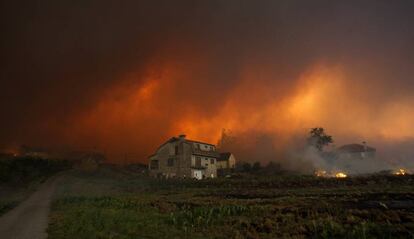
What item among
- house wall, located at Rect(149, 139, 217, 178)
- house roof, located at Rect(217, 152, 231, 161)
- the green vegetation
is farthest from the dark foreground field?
house roof, located at Rect(217, 152, 231, 161)

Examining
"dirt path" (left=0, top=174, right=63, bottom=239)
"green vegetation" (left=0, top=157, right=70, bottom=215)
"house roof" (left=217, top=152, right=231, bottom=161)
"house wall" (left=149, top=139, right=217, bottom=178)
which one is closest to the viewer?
"dirt path" (left=0, top=174, right=63, bottom=239)

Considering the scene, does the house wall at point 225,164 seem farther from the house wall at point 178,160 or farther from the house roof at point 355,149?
the house roof at point 355,149

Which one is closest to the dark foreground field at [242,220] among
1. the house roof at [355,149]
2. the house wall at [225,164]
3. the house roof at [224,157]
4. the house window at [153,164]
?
the house window at [153,164]

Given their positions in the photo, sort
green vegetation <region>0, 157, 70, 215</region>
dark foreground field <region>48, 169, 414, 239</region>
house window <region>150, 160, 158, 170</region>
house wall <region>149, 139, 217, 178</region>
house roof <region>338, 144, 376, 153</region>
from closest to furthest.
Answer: dark foreground field <region>48, 169, 414, 239</region>
green vegetation <region>0, 157, 70, 215</region>
house wall <region>149, 139, 217, 178</region>
house window <region>150, 160, 158, 170</region>
house roof <region>338, 144, 376, 153</region>

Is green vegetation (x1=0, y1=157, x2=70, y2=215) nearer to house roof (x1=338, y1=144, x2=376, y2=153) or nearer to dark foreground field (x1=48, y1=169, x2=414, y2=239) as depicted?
dark foreground field (x1=48, y1=169, x2=414, y2=239)

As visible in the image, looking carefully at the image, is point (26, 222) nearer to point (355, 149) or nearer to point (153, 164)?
point (153, 164)

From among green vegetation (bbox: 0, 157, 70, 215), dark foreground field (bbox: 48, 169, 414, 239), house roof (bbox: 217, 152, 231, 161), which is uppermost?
house roof (bbox: 217, 152, 231, 161)

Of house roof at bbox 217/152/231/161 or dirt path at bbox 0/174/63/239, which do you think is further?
house roof at bbox 217/152/231/161

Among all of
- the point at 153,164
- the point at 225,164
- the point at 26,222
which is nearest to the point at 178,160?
the point at 153,164

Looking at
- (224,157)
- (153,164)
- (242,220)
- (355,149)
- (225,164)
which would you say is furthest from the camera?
(355,149)

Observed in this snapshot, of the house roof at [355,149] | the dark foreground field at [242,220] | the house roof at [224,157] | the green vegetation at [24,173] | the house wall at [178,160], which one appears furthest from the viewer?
the house roof at [355,149]

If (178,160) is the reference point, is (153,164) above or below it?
below

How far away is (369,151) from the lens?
141625mm

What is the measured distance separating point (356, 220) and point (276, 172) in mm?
81571
